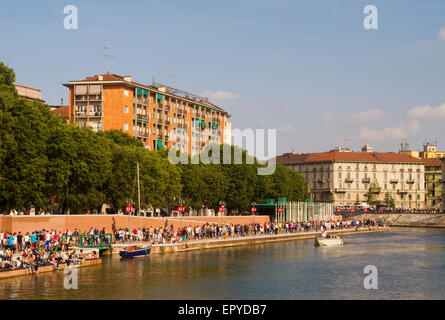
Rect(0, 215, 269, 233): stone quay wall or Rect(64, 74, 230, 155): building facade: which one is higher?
Rect(64, 74, 230, 155): building facade

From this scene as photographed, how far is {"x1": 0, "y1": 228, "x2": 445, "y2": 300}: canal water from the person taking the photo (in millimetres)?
40469

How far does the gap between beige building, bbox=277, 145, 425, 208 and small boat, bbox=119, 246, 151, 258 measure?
135 m

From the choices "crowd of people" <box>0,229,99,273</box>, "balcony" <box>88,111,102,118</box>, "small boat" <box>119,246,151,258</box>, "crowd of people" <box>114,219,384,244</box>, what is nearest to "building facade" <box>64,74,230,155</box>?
"balcony" <box>88,111,102,118</box>

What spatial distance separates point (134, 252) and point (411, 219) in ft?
366

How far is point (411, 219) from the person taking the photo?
15662cm

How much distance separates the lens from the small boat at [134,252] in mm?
58438

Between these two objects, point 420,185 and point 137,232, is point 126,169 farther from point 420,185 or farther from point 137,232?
point 420,185

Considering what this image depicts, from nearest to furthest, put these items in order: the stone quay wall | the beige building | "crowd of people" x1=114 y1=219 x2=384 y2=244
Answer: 1. the stone quay wall
2. "crowd of people" x1=114 y1=219 x2=384 y2=244
3. the beige building

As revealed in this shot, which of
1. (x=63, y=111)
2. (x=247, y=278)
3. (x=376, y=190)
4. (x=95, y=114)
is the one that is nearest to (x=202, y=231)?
(x=247, y=278)

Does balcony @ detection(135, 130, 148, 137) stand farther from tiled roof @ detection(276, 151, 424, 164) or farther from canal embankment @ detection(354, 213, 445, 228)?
tiled roof @ detection(276, 151, 424, 164)

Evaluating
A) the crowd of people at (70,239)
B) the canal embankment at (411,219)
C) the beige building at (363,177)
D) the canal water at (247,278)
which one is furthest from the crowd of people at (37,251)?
the beige building at (363,177)

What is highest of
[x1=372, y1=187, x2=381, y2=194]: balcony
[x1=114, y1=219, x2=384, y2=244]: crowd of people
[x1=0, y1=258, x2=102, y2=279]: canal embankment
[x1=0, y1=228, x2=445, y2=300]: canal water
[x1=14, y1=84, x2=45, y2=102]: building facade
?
[x1=14, y1=84, x2=45, y2=102]: building facade
